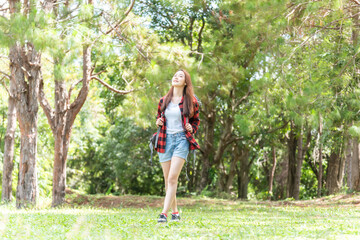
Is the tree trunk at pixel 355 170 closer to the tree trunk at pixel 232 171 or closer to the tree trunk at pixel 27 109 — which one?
the tree trunk at pixel 232 171

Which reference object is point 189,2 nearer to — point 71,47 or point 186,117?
point 71,47

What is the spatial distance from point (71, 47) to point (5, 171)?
7.17m

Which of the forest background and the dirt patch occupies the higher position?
the forest background

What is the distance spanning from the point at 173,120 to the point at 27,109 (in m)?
5.27

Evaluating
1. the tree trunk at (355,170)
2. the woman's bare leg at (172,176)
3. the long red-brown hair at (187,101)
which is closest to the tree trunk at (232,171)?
the tree trunk at (355,170)

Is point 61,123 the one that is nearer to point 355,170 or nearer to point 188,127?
point 188,127

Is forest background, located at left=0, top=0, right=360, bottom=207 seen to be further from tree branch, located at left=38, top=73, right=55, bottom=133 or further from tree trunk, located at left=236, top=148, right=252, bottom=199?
tree trunk, located at left=236, top=148, right=252, bottom=199

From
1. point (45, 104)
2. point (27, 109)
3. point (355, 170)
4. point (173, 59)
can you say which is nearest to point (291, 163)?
point (355, 170)

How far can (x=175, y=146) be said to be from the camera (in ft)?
16.5

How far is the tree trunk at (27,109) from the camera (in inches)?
365

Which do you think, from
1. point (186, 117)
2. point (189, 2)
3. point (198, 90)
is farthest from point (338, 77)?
point (189, 2)

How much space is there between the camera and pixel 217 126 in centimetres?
1991

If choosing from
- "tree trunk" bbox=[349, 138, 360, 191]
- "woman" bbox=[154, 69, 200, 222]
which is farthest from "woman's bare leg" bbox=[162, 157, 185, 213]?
"tree trunk" bbox=[349, 138, 360, 191]

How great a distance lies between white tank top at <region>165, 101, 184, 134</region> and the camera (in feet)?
16.6
